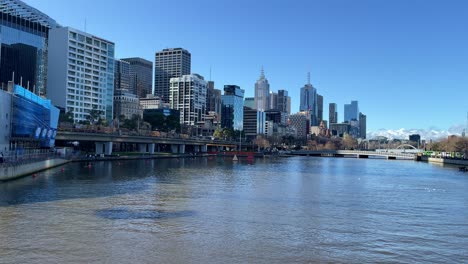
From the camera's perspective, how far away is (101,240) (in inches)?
1073

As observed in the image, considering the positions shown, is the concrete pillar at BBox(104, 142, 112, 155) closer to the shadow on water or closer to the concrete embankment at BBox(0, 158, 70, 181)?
the concrete embankment at BBox(0, 158, 70, 181)

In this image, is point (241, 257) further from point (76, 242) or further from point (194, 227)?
point (76, 242)

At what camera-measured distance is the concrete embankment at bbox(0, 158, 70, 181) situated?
5716cm

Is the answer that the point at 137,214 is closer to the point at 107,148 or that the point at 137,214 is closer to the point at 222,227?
the point at 222,227

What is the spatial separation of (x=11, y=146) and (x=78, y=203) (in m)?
49.9

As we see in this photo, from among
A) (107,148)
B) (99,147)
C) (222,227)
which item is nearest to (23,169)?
(222,227)

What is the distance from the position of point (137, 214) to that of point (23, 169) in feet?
122

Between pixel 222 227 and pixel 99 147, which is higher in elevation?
pixel 99 147

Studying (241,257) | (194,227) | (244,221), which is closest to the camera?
(241,257)

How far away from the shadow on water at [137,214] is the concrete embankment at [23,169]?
26663mm

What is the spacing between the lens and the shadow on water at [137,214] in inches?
1389

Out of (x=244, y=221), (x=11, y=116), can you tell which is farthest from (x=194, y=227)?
(x=11, y=116)

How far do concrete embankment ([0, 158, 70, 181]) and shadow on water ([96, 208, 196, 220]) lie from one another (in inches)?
1050

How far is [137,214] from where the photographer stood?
36625mm
